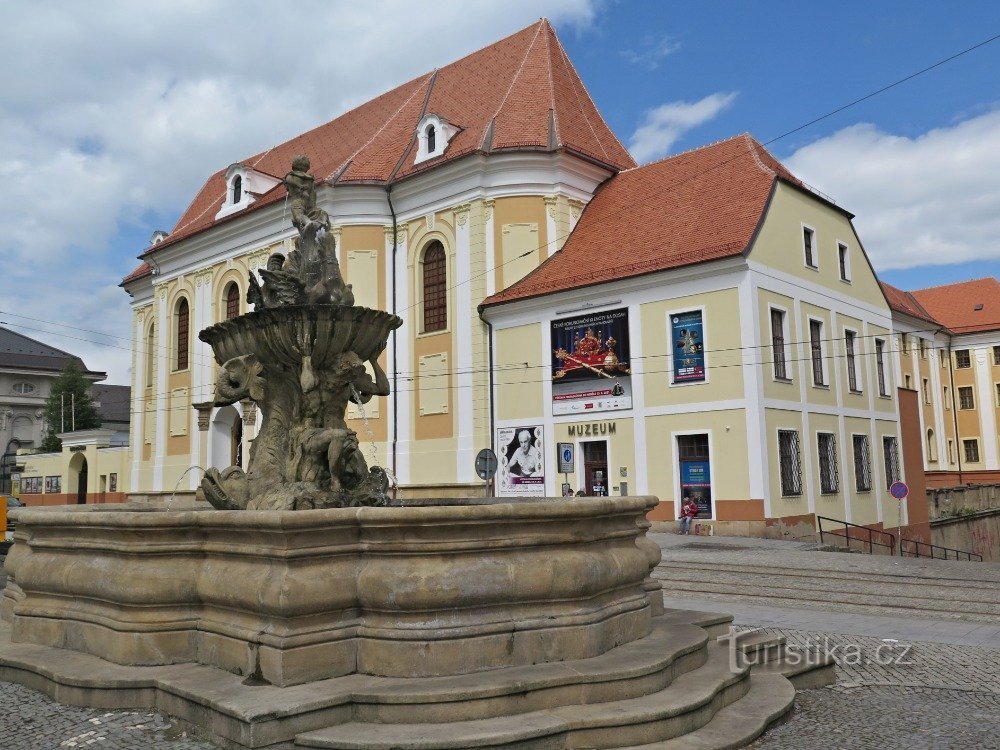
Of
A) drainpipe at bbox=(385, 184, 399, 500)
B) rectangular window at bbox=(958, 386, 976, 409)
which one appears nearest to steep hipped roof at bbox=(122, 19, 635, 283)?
drainpipe at bbox=(385, 184, 399, 500)

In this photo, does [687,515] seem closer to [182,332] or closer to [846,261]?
A: [846,261]

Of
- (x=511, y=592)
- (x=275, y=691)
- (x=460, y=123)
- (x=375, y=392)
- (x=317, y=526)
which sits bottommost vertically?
(x=275, y=691)

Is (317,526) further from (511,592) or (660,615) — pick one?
(660,615)

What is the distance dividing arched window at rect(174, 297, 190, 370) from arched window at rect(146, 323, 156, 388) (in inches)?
81.0

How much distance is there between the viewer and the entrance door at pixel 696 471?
23.2m

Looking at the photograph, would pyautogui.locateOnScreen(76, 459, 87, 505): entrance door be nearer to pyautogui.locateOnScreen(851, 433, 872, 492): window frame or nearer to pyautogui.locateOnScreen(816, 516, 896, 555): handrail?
pyautogui.locateOnScreen(816, 516, 896, 555): handrail

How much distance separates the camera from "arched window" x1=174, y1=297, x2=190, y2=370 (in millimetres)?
38938

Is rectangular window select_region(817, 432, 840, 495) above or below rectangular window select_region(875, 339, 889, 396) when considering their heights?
below

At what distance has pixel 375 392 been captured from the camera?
8898mm

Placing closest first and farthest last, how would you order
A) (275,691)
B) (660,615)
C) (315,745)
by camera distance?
1. (315,745)
2. (275,691)
3. (660,615)

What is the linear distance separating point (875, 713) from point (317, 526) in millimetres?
4004

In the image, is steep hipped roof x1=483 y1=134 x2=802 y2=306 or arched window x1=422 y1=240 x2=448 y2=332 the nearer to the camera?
steep hipped roof x1=483 y1=134 x2=802 y2=306

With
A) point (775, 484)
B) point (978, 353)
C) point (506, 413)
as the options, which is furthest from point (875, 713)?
point (978, 353)

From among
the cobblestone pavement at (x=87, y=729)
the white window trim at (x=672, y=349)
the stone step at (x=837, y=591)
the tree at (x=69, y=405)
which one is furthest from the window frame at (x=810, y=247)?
the tree at (x=69, y=405)
